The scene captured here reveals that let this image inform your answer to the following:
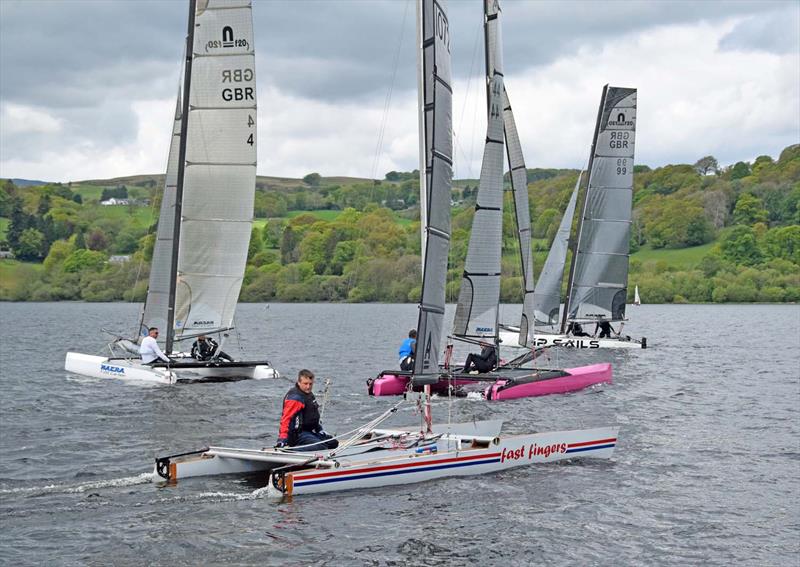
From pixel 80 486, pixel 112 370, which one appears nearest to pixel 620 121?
pixel 112 370

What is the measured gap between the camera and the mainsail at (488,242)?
22.8 m

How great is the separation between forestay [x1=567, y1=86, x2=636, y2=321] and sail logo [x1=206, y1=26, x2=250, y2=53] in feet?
54.2

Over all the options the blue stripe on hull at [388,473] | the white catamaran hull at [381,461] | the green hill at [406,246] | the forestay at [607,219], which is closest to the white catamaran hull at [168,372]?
the white catamaran hull at [381,461]

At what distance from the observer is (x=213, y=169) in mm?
26578

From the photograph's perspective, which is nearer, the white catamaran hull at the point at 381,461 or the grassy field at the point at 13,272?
the white catamaran hull at the point at 381,461

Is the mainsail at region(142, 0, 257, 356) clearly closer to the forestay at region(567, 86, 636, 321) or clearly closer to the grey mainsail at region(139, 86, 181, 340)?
the grey mainsail at region(139, 86, 181, 340)

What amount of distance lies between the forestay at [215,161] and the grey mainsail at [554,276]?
50.1 feet

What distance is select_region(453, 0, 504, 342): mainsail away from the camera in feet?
74.7

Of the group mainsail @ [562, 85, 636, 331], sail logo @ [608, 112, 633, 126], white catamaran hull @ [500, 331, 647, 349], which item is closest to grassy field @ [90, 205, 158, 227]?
white catamaran hull @ [500, 331, 647, 349]

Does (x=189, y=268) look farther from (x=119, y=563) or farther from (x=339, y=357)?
(x=119, y=563)

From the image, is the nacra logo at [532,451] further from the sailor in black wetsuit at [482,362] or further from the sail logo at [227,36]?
the sail logo at [227,36]

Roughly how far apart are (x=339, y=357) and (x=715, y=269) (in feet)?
264

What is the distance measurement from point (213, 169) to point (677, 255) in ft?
325

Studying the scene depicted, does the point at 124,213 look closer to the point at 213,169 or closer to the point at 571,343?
the point at 571,343
